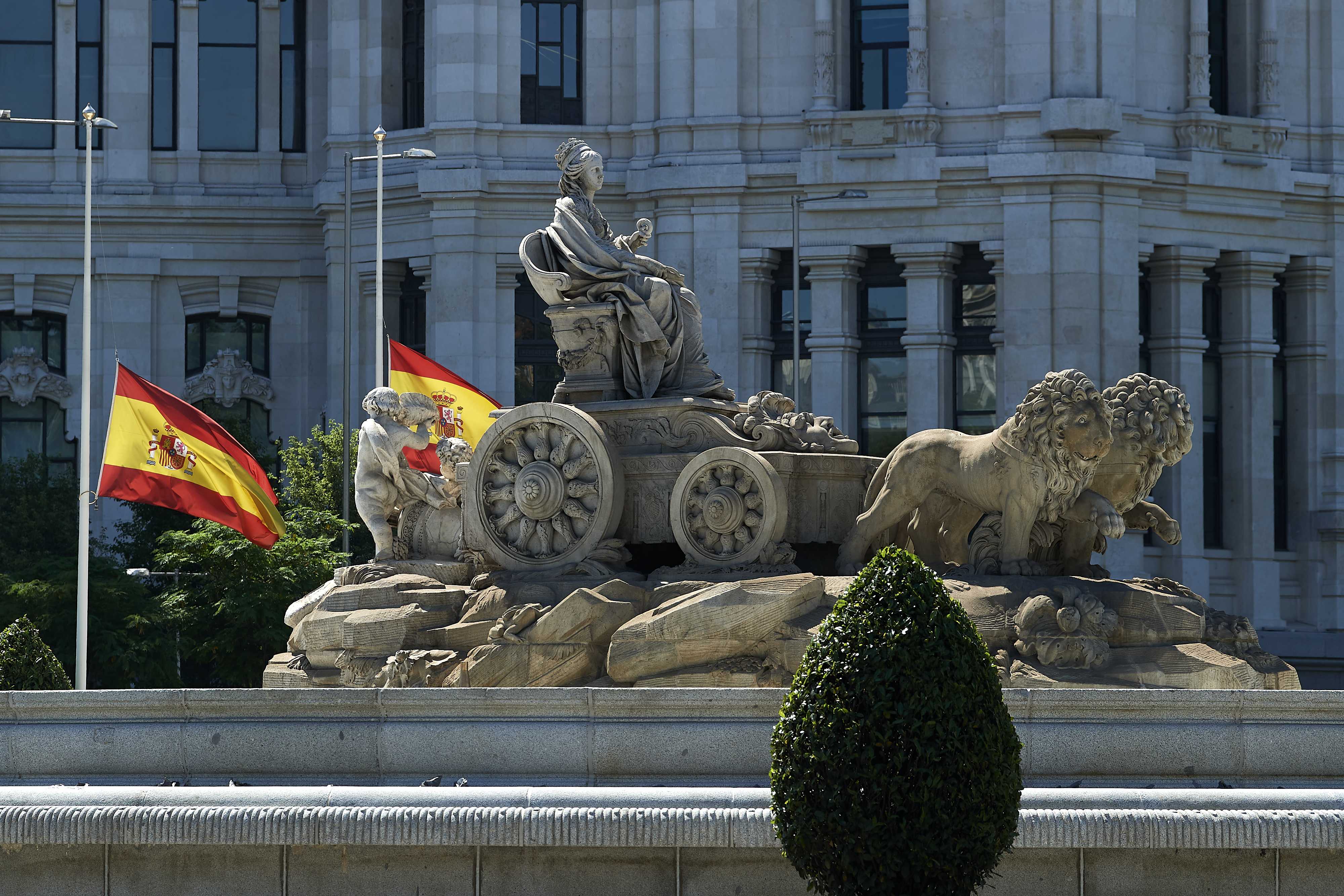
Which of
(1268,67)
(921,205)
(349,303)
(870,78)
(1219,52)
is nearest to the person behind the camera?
(349,303)

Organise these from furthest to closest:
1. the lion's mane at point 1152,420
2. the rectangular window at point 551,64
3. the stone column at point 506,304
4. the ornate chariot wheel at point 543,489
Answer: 1. the rectangular window at point 551,64
2. the stone column at point 506,304
3. the ornate chariot wheel at point 543,489
4. the lion's mane at point 1152,420

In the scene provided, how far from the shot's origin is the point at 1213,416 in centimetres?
4772

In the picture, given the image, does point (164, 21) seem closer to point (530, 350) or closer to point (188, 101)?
point (188, 101)

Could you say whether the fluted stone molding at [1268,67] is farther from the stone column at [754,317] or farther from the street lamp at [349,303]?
the street lamp at [349,303]

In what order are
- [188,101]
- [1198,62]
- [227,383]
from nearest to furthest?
[1198,62] < [227,383] < [188,101]

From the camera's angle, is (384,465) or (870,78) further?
(870,78)

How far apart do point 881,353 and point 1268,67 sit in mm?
11587

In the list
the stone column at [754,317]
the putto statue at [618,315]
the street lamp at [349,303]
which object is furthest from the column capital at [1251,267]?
the putto statue at [618,315]

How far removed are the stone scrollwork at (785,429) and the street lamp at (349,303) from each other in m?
16.2

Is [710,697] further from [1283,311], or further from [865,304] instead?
[1283,311]

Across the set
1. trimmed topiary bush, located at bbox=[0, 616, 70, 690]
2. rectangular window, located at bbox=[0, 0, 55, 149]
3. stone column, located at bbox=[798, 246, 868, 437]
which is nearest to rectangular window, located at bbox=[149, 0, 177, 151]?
rectangular window, located at bbox=[0, 0, 55, 149]

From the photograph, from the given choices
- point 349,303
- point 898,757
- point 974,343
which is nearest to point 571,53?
point 349,303

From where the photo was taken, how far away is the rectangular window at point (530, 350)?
1855 inches

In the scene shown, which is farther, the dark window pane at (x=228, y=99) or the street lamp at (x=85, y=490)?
the dark window pane at (x=228, y=99)
